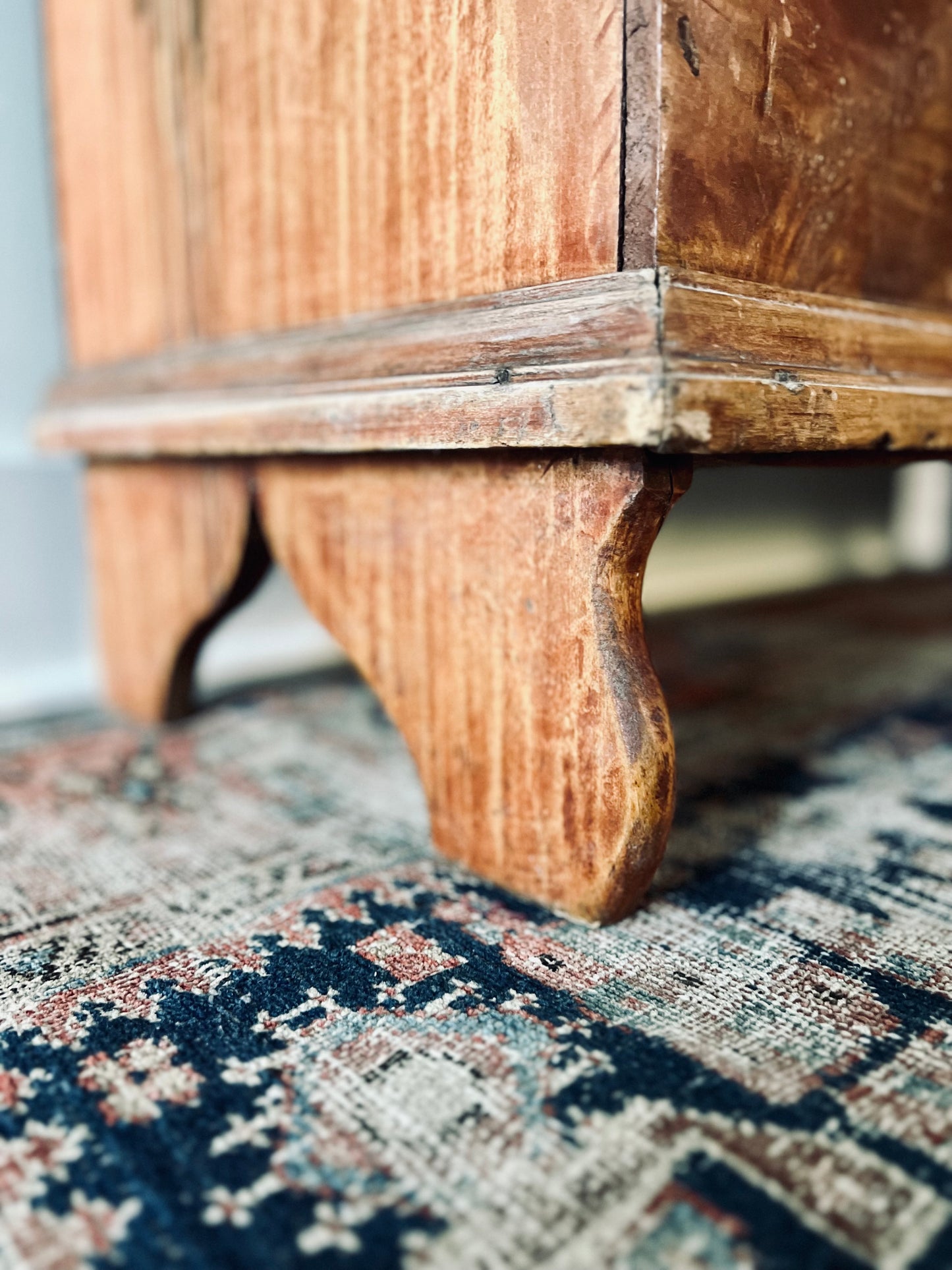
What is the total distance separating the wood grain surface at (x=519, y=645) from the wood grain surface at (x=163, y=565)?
5.6 inches

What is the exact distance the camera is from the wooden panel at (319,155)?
0.51m

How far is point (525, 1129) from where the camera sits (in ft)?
1.26

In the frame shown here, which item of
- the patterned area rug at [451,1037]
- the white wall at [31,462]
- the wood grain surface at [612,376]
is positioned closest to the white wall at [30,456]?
the white wall at [31,462]

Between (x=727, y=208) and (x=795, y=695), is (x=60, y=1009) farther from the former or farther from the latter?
(x=795, y=695)

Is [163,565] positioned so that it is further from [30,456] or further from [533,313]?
[533,313]

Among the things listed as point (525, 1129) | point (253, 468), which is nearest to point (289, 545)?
point (253, 468)

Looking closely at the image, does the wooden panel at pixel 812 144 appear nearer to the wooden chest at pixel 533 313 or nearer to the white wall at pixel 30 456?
the wooden chest at pixel 533 313

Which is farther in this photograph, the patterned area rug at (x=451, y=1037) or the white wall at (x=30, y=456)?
the white wall at (x=30, y=456)

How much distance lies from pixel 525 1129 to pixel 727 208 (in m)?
0.45

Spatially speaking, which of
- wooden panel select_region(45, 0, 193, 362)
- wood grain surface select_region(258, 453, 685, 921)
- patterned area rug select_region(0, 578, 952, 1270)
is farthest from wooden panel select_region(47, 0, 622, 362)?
patterned area rug select_region(0, 578, 952, 1270)

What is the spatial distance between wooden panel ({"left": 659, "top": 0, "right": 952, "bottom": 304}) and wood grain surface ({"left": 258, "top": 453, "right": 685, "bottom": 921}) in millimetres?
141

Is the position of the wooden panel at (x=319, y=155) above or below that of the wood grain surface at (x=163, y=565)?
above

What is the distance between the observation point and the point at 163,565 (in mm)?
915

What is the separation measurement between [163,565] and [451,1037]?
60cm
